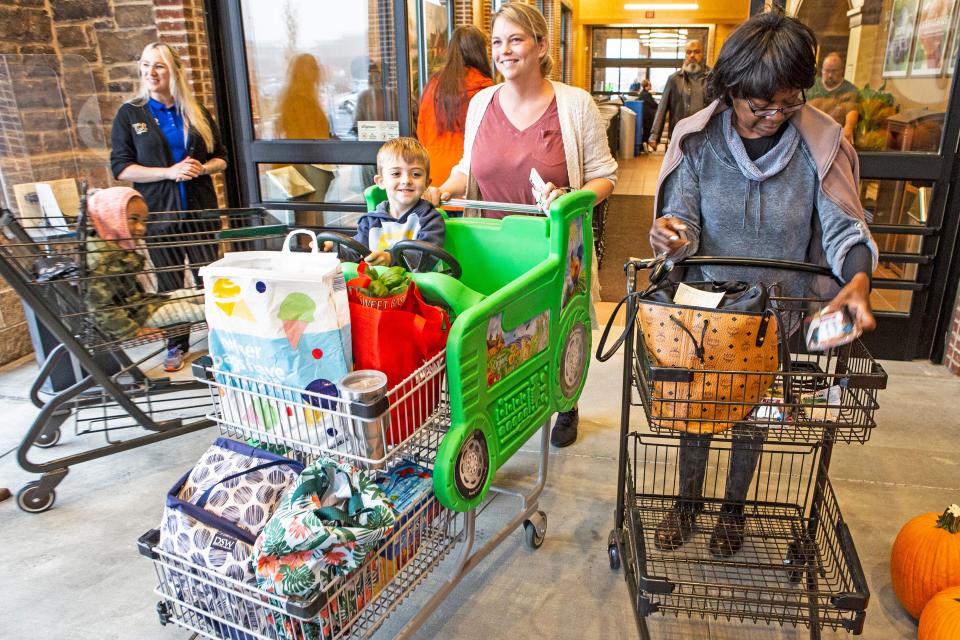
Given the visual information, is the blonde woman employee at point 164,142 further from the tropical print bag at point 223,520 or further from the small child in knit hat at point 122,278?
the tropical print bag at point 223,520

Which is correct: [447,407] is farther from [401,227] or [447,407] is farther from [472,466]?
[401,227]

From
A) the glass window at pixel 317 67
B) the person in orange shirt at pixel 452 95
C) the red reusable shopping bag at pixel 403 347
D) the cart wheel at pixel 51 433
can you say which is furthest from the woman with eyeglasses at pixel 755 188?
the glass window at pixel 317 67

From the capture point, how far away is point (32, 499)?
2.75 metres

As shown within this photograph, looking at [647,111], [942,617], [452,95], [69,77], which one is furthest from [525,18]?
[647,111]

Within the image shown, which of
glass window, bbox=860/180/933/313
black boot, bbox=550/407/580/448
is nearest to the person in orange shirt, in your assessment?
black boot, bbox=550/407/580/448

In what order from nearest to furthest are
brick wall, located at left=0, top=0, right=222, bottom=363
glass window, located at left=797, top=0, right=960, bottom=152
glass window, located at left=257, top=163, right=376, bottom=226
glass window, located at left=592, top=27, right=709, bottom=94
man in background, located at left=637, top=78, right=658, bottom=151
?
glass window, located at left=797, top=0, right=960, bottom=152
brick wall, located at left=0, top=0, right=222, bottom=363
glass window, located at left=257, top=163, right=376, bottom=226
man in background, located at left=637, top=78, right=658, bottom=151
glass window, located at left=592, top=27, right=709, bottom=94

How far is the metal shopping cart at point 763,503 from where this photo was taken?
67.1 inches

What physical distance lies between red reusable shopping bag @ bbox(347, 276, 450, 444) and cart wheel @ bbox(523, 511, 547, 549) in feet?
2.83

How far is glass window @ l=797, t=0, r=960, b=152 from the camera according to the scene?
11.7 ft

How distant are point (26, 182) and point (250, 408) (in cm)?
321

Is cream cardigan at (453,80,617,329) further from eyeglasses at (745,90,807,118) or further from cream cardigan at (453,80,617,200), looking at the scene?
eyeglasses at (745,90,807,118)

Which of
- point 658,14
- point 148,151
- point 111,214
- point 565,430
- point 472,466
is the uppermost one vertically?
point 658,14

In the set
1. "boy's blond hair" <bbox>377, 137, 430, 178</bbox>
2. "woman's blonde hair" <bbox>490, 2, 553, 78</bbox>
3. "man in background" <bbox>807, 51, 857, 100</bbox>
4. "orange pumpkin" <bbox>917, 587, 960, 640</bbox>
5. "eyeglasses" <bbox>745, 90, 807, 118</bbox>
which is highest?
"woman's blonde hair" <bbox>490, 2, 553, 78</bbox>

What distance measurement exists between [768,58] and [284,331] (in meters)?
1.38
